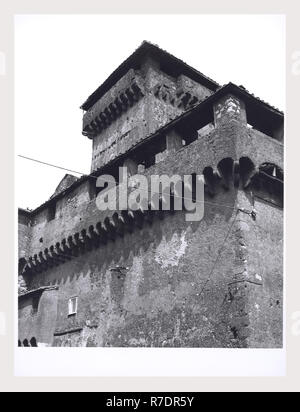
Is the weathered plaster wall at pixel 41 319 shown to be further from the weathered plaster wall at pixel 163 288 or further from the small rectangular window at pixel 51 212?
the small rectangular window at pixel 51 212

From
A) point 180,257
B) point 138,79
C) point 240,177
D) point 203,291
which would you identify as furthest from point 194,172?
point 138,79

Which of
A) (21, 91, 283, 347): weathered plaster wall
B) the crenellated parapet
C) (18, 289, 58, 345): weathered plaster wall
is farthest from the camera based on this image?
the crenellated parapet

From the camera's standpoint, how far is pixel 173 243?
13.2m

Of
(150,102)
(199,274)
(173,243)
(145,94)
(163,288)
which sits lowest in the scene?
(163,288)

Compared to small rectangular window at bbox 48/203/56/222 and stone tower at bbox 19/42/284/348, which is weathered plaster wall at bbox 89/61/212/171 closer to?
stone tower at bbox 19/42/284/348

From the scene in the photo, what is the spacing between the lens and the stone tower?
37.4 feet

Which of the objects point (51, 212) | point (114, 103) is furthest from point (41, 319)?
point (114, 103)

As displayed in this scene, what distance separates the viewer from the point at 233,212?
1178 centimetres

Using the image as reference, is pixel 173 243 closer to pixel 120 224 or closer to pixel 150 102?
pixel 120 224


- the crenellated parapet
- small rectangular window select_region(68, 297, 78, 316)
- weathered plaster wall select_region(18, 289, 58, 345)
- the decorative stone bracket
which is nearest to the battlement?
the crenellated parapet

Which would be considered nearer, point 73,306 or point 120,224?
point 120,224

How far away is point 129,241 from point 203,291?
13.2ft

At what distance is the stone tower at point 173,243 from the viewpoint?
37.4ft

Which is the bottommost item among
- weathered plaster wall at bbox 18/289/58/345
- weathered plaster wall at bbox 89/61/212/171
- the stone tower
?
weathered plaster wall at bbox 18/289/58/345
